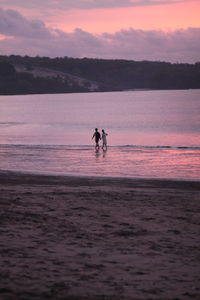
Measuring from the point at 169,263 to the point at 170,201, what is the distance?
623 cm

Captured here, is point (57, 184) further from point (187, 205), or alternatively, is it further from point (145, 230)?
point (145, 230)

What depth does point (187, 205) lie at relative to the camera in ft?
42.7

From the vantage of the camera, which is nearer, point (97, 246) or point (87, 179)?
point (97, 246)

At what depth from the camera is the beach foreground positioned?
20.5ft

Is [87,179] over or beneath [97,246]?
over

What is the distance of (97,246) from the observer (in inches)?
324

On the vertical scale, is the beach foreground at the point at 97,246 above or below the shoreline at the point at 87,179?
below

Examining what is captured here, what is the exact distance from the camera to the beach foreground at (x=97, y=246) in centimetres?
623

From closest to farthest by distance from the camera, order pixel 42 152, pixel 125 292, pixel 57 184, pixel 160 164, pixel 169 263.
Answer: pixel 125 292, pixel 169 263, pixel 57 184, pixel 160 164, pixel 42 152

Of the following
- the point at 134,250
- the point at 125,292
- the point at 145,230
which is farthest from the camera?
the point at 145,230

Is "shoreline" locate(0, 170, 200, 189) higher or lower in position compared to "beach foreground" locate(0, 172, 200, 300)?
higher

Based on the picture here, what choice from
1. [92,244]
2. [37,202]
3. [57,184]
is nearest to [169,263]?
[92,244]

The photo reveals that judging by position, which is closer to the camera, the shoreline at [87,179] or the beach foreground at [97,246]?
the beach foreground at [97,246]

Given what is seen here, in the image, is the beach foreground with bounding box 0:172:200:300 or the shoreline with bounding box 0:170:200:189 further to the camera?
the shoreline with bounding box 0:170:200:189
